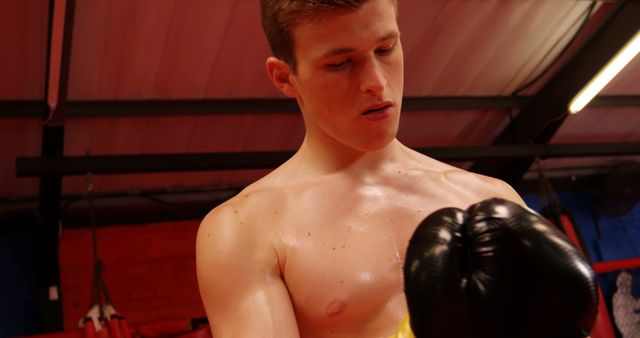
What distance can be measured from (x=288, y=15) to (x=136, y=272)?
11.5 feet

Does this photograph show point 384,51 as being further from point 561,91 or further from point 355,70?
point 561,91

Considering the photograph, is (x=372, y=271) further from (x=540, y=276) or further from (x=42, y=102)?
(x=42, y=102)

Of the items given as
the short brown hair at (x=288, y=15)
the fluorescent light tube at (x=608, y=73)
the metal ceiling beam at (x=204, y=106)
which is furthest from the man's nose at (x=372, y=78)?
the fluorescent light tube at (x=608, y=73)

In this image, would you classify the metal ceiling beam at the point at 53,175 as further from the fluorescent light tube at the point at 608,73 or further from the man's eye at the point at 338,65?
the fluorescent light tube at the point at 608,73

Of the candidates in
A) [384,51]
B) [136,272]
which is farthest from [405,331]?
[136,272]

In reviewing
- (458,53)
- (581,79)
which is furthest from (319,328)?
(581,79)

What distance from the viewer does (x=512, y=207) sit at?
1120 millimetres

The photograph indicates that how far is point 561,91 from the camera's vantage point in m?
5.03

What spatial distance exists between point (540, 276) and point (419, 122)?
4.24 metres

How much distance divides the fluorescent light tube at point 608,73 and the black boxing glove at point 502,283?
3702 millimetres

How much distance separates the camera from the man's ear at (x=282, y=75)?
163 cm

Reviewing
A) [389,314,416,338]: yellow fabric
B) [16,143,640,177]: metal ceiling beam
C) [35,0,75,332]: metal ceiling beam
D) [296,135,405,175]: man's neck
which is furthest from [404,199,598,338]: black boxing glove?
[16,143,640,177]: metal ceiling beam

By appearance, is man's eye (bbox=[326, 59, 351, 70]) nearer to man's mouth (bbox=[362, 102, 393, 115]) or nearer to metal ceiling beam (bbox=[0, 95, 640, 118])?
man's mouth (bbox=[362, 102, 393, 115])

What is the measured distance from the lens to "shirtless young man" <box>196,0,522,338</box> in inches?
58.2
